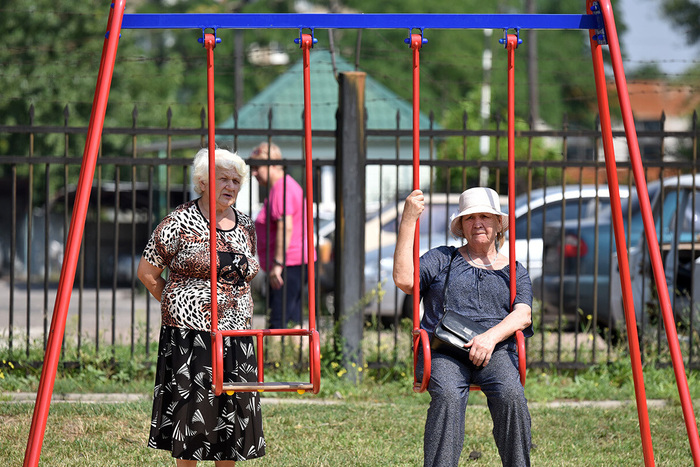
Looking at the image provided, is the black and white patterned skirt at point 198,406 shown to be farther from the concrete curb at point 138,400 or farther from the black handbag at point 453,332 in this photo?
the concrete curb at point 138,400

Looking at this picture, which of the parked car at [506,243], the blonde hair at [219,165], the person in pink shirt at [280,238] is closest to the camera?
the blonde hair at [219,165]

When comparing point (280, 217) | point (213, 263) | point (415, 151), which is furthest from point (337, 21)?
point (280, 217)

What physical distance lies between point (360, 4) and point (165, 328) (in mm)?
36226

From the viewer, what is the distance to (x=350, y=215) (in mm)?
6285

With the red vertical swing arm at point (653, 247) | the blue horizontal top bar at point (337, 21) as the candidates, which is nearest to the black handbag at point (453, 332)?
the red vertical swing arm at point (653, 247)

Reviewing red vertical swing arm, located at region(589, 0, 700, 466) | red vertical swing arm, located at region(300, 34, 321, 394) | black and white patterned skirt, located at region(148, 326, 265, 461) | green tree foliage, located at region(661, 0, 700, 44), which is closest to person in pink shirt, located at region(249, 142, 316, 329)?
black and white patterned skirt, located at region(148, 326, 265, 461)

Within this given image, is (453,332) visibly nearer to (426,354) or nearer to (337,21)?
(426,354)

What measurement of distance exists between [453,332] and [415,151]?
74 centimetres

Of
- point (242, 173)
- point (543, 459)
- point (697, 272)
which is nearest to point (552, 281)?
point (697, 272)

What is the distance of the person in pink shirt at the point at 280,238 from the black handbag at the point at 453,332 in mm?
2700

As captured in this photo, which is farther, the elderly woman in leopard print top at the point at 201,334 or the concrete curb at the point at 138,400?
the concrete curb at the point at 138,400

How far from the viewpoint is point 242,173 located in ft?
12.7

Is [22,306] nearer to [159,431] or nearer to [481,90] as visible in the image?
[159,431]

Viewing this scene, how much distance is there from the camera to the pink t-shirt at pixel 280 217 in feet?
21.2
